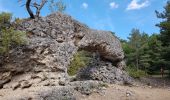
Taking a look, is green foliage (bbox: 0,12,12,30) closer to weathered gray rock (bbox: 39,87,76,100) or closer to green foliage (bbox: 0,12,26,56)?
green foliage (bbox: 0,12,26,56)

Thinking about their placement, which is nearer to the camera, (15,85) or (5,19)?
(15,85)

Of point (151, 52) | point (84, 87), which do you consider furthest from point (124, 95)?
point (151, 52)

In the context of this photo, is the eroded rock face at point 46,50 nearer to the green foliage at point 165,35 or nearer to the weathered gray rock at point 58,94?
the weathered gray rock at point 58,94

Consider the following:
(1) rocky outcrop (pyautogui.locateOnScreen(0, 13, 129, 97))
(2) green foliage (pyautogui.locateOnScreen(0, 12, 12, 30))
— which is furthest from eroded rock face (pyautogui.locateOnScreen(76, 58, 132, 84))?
(2) green foliage (pyautogui.locateOnScreen(0, 12, 12, 30))

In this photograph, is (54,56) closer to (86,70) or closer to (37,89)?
(37,89)

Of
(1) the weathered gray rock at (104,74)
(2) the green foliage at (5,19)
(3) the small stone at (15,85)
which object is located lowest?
(3) the small stone at (15,85)

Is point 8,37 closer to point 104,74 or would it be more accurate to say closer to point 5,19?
point 5,19

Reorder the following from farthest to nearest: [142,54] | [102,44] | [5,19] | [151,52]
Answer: [142,54]
[151,52]
[102,44]
[5,19]

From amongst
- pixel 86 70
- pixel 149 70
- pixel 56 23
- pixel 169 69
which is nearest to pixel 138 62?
pixel 149 70

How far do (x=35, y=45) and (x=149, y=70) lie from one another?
88.6ft

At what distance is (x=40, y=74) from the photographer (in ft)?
43.2

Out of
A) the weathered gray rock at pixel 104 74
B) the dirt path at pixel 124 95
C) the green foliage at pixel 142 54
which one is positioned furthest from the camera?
the green foliage at pixel 142 54

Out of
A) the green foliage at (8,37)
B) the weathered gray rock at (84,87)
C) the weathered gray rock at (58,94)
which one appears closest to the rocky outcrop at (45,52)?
the weathered gray rock at (84,87)

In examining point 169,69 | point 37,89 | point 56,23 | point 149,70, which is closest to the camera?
point 37,89
